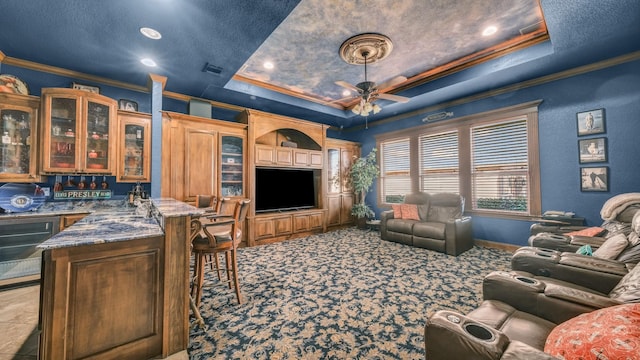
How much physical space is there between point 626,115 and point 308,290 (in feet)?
16.0

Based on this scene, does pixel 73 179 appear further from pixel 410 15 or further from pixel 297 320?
pixel 410 15

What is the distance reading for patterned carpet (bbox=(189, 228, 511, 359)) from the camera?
5.86ft

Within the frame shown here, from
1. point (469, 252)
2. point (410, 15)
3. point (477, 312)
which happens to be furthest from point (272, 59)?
point (469, 252)

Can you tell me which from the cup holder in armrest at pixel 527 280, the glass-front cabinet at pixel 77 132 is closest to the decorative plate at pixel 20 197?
the glass-front cabinet at pixel 77 132

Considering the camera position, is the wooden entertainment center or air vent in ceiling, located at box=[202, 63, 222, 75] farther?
the wooden entertainment center

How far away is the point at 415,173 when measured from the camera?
563 centimetres

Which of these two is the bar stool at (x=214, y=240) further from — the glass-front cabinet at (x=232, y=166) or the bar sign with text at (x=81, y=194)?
the bar sign with text at (x=81, y=194)

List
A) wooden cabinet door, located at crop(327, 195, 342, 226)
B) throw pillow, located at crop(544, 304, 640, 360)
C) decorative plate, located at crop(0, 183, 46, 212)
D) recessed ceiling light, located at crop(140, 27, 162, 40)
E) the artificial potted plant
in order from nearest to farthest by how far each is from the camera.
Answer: throw pillow, located at crop(544, 304, 640, 360) < recessed ceiling light, located at crop(140, 27, 162, 40) < decorative plate, located at crop(0, 183, 46, 212) < wooden cabinet door, located at crop(327, 195, 342, 226) < the artificial potted plant

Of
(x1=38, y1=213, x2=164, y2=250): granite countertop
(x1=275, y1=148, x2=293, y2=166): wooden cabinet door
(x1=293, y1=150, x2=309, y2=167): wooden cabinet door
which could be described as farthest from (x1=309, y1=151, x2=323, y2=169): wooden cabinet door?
(x1=38, y1=213, x2=164, y2=250): granite countertop

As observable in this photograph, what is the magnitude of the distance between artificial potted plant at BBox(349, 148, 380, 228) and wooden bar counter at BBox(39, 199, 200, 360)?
4.86 m

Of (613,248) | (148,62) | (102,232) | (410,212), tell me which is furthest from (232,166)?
(613,248)

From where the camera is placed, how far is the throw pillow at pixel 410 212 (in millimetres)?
4797

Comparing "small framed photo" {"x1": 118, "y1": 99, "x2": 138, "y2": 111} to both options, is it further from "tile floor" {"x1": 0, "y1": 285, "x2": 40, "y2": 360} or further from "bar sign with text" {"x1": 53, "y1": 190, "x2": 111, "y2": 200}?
"tile floor" {"x1": 0, "y1": 285, "x2": 40, "y2": 360}

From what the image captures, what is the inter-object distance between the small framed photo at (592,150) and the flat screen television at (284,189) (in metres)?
4.75
